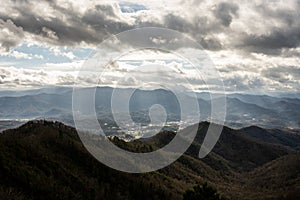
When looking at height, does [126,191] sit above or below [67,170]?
below

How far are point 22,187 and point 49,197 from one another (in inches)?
423

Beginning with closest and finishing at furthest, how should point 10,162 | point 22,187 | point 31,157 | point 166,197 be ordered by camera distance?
point 22,187
point 10,162
point 31,157
point 166,197

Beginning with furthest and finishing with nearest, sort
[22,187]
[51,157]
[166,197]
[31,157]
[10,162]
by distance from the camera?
1. [166,197]
2. [51,157]
3. [31,157]
4. [10,162]
5. [22,187]

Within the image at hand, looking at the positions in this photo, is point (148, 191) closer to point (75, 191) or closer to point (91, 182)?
point (91, 182)

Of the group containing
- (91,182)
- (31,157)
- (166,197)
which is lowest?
(166,197)

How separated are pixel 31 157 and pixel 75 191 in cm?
2917

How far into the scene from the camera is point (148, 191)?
616 feet

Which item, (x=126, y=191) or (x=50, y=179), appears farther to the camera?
(x=126, y=191)

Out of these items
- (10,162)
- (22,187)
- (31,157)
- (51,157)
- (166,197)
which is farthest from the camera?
(166,197)

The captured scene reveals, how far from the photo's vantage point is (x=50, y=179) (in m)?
148

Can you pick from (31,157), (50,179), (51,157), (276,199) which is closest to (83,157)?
(51,157)

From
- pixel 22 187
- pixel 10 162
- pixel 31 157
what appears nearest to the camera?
pixel 22 187

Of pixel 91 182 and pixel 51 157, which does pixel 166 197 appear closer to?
pixel 91 182

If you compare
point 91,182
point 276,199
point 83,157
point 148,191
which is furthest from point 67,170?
point 276,199
